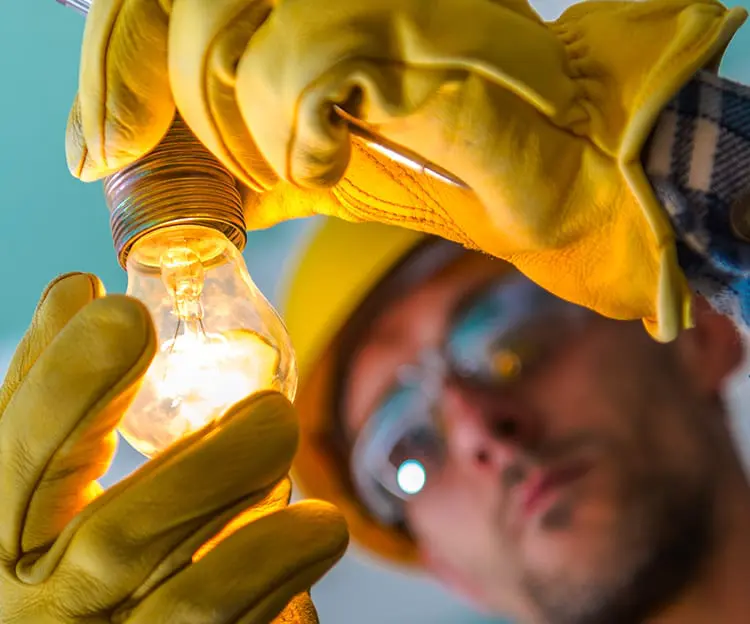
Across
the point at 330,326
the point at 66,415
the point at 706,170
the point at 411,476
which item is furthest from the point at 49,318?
the point at 411,476

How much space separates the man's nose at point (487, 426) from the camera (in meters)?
0.72

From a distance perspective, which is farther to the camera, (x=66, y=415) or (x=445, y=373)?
(x=445, y=373)

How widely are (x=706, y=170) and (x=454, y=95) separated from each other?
0.10 m

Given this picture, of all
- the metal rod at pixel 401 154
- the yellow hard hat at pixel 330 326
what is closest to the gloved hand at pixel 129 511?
the metal rod at pixel 401 154

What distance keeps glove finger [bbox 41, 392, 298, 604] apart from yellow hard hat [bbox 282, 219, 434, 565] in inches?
17.2

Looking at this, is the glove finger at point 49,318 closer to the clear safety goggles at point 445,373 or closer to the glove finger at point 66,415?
the glove finger at point 66,415

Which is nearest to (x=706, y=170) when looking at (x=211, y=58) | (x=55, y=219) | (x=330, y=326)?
(x=211, y=58)

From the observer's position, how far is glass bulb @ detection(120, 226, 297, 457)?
1.08ft

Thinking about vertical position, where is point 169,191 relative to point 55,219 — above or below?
above

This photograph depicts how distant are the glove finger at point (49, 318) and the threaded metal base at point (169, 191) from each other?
0.02 meters

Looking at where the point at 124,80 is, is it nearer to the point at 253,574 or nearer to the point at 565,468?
the point at 253,574

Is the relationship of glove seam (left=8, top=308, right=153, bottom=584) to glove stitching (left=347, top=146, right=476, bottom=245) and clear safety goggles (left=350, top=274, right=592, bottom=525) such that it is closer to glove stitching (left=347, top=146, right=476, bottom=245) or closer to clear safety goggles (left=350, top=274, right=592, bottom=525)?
glove stitching (left=347, top=146, right=476, bottom=245)

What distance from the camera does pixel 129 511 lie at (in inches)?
10.4

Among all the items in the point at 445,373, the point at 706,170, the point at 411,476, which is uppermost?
the point at 706,170
